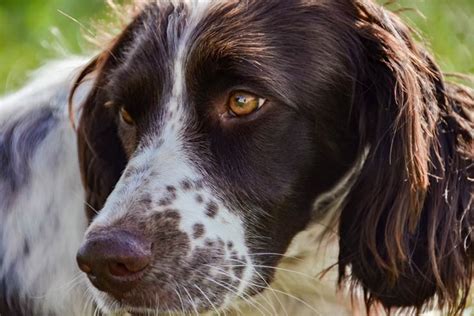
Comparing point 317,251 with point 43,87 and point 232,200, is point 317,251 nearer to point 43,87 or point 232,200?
point 232,200

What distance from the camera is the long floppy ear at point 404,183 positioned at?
163 inches

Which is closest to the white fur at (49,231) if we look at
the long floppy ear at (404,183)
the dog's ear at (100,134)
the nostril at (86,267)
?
the dog's ear at (100,134)

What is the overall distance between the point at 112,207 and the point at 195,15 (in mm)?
728

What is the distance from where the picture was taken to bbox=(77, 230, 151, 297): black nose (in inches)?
148

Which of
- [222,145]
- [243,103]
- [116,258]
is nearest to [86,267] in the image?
[116,258]

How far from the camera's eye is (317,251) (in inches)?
173

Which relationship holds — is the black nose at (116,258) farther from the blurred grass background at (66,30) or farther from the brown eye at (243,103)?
the blurred grass background at (66,30)

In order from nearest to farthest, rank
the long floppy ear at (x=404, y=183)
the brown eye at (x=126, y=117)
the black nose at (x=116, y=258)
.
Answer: the black nose at (x=116, y=258)
the long floppy ear at (x=404, y=183)
the brown eye at (x=126, y=117)

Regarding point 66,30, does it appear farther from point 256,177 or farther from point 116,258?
point 116,258

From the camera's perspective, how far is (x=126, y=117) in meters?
4.30

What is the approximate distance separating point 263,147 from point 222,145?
0.13 m

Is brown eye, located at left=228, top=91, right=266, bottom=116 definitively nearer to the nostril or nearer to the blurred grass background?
the nostril

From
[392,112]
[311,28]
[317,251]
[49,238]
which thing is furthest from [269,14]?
[49,238]

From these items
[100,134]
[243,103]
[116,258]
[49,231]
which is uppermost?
[243,103]
